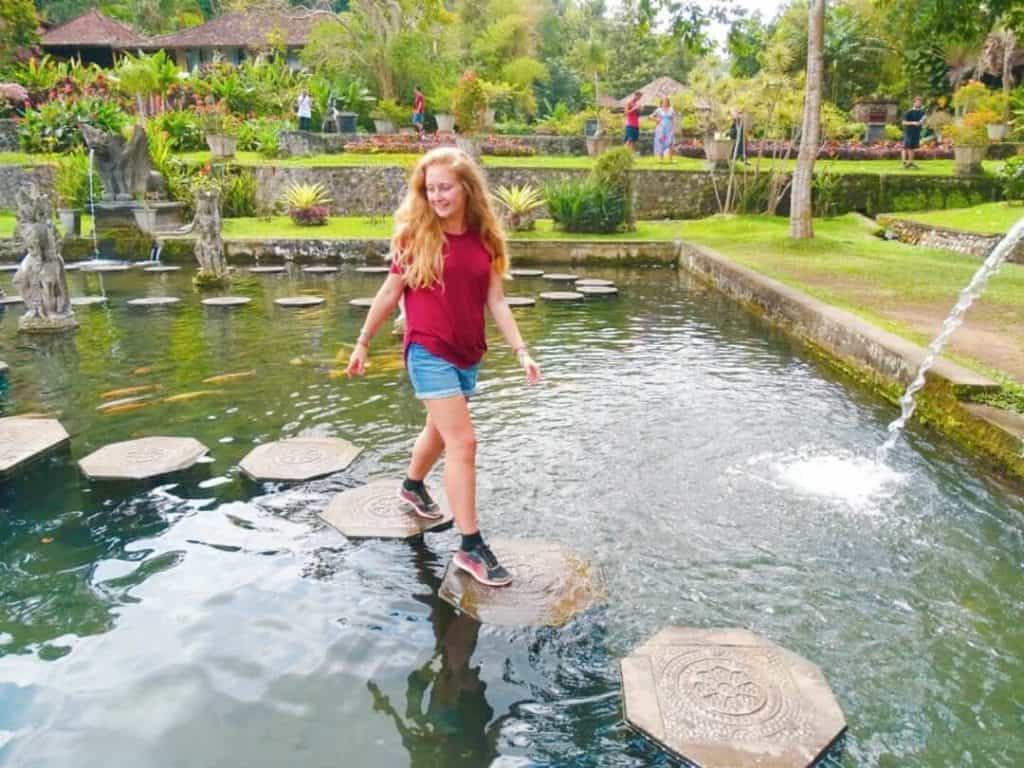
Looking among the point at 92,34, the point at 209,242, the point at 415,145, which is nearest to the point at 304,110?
the point at 415,145

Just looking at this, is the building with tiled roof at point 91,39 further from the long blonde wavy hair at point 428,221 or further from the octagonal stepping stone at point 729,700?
the octagonal stepping stone at point 729,700

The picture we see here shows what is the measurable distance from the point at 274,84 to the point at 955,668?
29667mm

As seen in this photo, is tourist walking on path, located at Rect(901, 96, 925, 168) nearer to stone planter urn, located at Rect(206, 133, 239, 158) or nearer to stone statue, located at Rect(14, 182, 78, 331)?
stone planter urn, located at Rect(206, 133, 239, 158)

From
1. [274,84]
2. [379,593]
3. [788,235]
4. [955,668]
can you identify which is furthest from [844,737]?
[274,84]

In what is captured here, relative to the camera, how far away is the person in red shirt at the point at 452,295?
308 cm

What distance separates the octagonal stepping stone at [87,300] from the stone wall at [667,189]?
886cm

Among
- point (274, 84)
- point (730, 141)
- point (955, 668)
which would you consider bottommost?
point (955, 668)

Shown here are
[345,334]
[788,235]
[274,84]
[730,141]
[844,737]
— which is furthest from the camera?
[274,84]

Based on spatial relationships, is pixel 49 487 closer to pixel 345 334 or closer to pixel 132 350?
pixel 132 350

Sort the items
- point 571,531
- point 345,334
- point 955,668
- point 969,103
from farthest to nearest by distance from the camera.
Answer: point 969,103
point 345,334
point 571,531
point 955,668

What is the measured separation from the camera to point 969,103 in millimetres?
24297

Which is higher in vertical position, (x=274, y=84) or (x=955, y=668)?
(x=274, y=84)

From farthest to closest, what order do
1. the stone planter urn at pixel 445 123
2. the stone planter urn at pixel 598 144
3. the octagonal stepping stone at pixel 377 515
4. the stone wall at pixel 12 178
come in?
the stone planter urn at pixel 445 123 → the stone planter urn at pixel 598 144 → the stone wall at pixel 12 178 → the octagonal stepping stone at pixel 377 515

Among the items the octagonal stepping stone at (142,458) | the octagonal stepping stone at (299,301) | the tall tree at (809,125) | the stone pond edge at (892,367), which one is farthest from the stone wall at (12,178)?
the octagonal stepping stone at (142,458)
